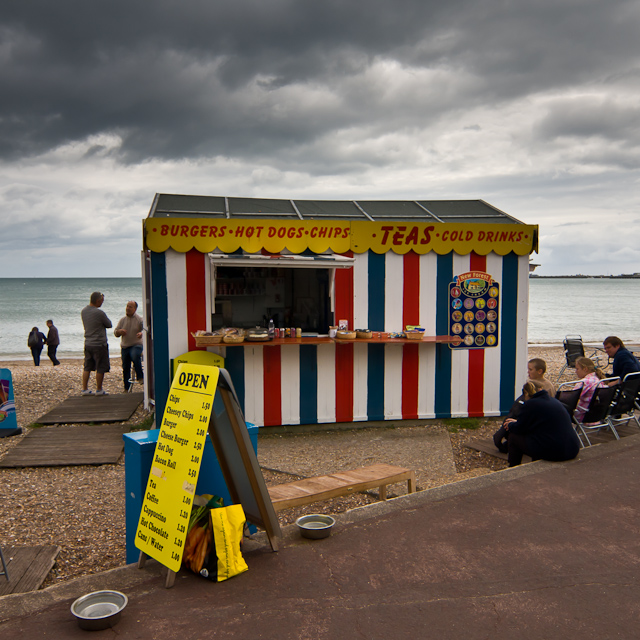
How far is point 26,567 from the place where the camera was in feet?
12.1

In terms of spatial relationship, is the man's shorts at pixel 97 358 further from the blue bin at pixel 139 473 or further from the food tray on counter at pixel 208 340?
the blue bin at pixel 139 473

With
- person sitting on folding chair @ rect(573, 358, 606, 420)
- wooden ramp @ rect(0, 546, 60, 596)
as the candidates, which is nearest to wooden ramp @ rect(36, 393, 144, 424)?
wooden ramp @ rect(0, 546, 60, 596)

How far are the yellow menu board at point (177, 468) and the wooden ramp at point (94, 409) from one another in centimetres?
485

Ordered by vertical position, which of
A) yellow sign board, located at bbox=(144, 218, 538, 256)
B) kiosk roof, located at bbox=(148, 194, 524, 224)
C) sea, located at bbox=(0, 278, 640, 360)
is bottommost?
sea, located at bbox=(0, 278, 640, 360)

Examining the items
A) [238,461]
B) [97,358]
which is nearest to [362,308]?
[238,461]

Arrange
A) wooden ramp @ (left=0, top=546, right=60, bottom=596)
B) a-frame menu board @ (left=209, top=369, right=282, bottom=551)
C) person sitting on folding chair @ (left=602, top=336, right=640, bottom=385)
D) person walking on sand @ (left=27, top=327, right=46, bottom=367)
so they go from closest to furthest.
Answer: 1. a-frame menu board @ (left=209, top=369, right=282, bottom=551)
2. wooden ramp @ (left=0, top=546, right=60, bottom=596)
3. person sitting on folding chair @ (left=602, top=336, right=640, bottom=385)
4. person walking on sand @ (left=27, top=327, right=46, bottom=367)

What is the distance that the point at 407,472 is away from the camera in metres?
4.64

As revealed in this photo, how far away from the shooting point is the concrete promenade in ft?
8.95

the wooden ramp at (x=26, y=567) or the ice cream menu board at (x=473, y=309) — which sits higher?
the ice cream menu board at (x=473, y=309)

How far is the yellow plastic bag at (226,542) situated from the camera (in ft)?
10.3

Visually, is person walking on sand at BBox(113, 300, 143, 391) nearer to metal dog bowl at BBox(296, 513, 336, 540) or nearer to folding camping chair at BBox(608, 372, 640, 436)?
metal dog bowl at BBox(296, 513, 336, 540)

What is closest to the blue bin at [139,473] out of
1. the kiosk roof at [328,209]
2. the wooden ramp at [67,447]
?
the wooden ramp at [67,447]

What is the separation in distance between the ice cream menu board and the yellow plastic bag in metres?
5.04

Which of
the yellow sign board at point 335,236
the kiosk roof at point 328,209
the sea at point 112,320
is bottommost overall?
the sea at point 112,320
